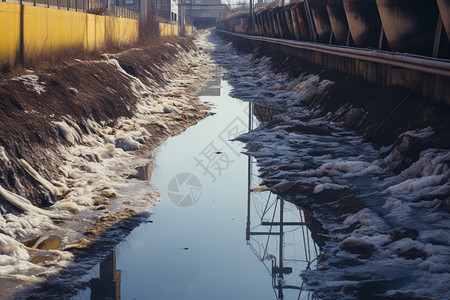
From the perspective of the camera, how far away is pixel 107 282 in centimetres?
573

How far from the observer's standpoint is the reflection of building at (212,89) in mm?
22938

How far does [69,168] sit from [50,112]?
179 centimetres

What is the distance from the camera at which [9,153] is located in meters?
8.05

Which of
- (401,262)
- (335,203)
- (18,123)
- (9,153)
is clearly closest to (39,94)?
(18,123)

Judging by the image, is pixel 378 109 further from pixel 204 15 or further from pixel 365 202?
pixel 204 15

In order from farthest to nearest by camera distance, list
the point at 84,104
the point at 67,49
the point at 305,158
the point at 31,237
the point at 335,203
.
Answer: the point at 67,49
the point at 84,104
the point at 305,158
the point at 335,203
the point at 31,237

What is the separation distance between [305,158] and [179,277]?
A: 5100 mm

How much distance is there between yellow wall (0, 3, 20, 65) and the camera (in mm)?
12836

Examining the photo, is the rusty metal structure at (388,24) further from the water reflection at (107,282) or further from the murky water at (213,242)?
the water reflection at (107,282)

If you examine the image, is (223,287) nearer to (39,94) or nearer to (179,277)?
(179,277)

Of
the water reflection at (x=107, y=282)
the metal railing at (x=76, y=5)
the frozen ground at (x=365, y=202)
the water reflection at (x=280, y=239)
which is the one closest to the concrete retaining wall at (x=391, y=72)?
the frozen ground at (x=365, y=202)

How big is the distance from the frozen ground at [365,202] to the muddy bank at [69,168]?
78.2 inches

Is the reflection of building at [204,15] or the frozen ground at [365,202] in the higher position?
the reflection of building at [204,15]

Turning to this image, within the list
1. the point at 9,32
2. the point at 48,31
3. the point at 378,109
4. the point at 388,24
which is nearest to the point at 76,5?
the point at 48,31
